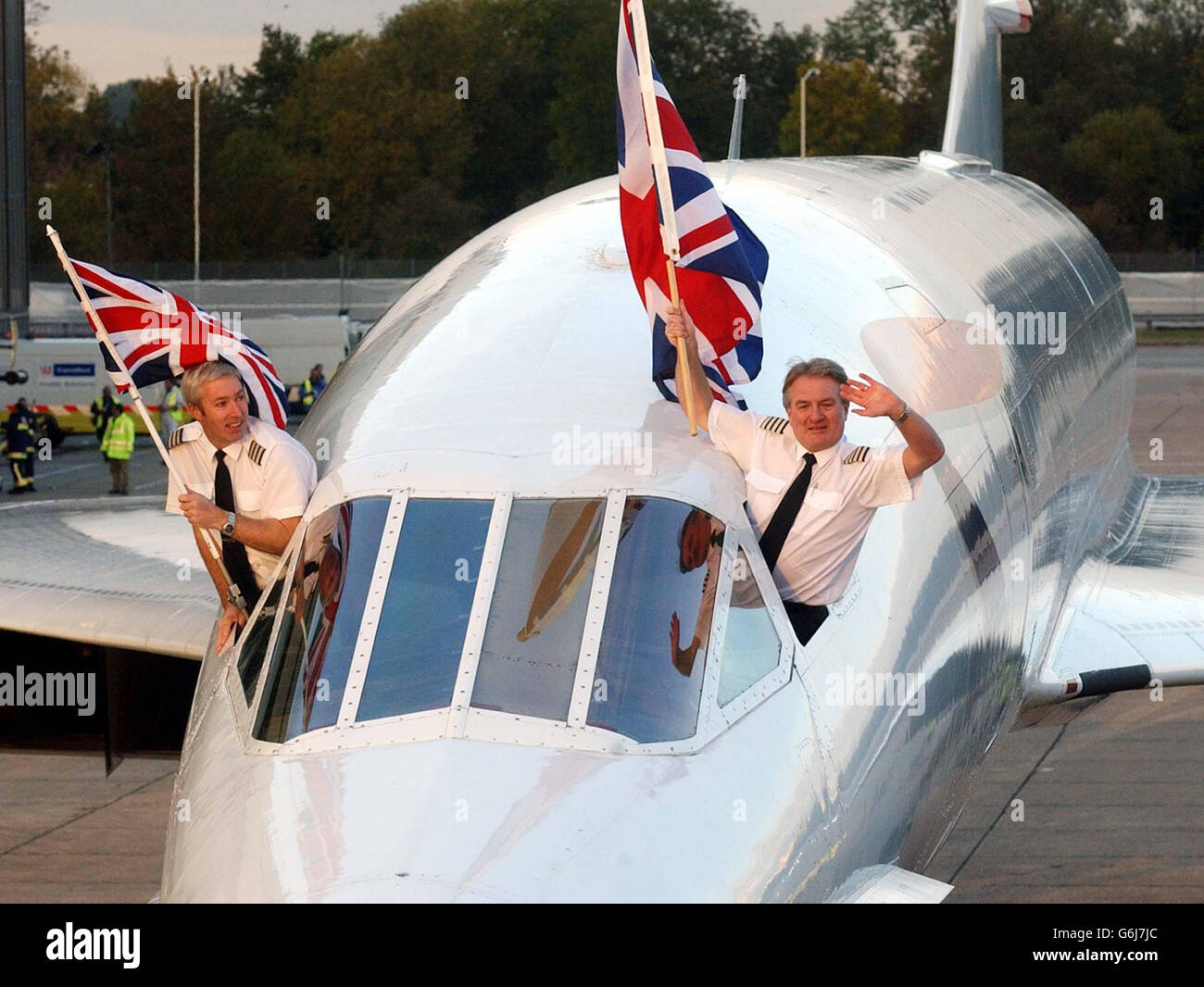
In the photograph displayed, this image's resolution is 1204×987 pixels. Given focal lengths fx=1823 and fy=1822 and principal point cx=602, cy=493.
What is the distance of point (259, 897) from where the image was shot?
20.0 ft

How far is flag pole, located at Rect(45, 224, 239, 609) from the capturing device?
8609 millimetres

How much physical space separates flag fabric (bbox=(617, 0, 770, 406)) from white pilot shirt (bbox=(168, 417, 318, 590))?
1.69 metres

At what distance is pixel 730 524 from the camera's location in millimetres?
7414

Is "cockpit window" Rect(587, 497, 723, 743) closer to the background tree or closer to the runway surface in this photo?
the runway surface

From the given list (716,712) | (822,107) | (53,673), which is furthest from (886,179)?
(822,107)

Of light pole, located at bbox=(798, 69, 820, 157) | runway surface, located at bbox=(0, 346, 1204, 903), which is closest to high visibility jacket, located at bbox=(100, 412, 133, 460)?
runway surface, located at bbox=(0, 346, 1204, 903)

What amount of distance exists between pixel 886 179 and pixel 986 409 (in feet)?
13.9

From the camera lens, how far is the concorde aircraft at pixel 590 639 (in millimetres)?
6223

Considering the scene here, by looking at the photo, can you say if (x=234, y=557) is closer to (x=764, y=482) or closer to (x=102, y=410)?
(x=764, y=482)

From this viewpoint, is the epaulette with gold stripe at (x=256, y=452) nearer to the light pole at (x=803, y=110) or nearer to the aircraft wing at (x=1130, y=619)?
the aircraft wing at (x=1130, y=619)

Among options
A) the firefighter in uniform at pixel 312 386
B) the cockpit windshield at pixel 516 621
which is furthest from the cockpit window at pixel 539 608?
the firefighter in uniform at pixel 312 386

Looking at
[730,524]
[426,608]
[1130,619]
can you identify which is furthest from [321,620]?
[1130,619]

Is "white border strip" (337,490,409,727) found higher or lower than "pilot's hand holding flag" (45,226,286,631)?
lower

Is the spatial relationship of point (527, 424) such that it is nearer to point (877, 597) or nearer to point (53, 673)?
point (877, 597)
